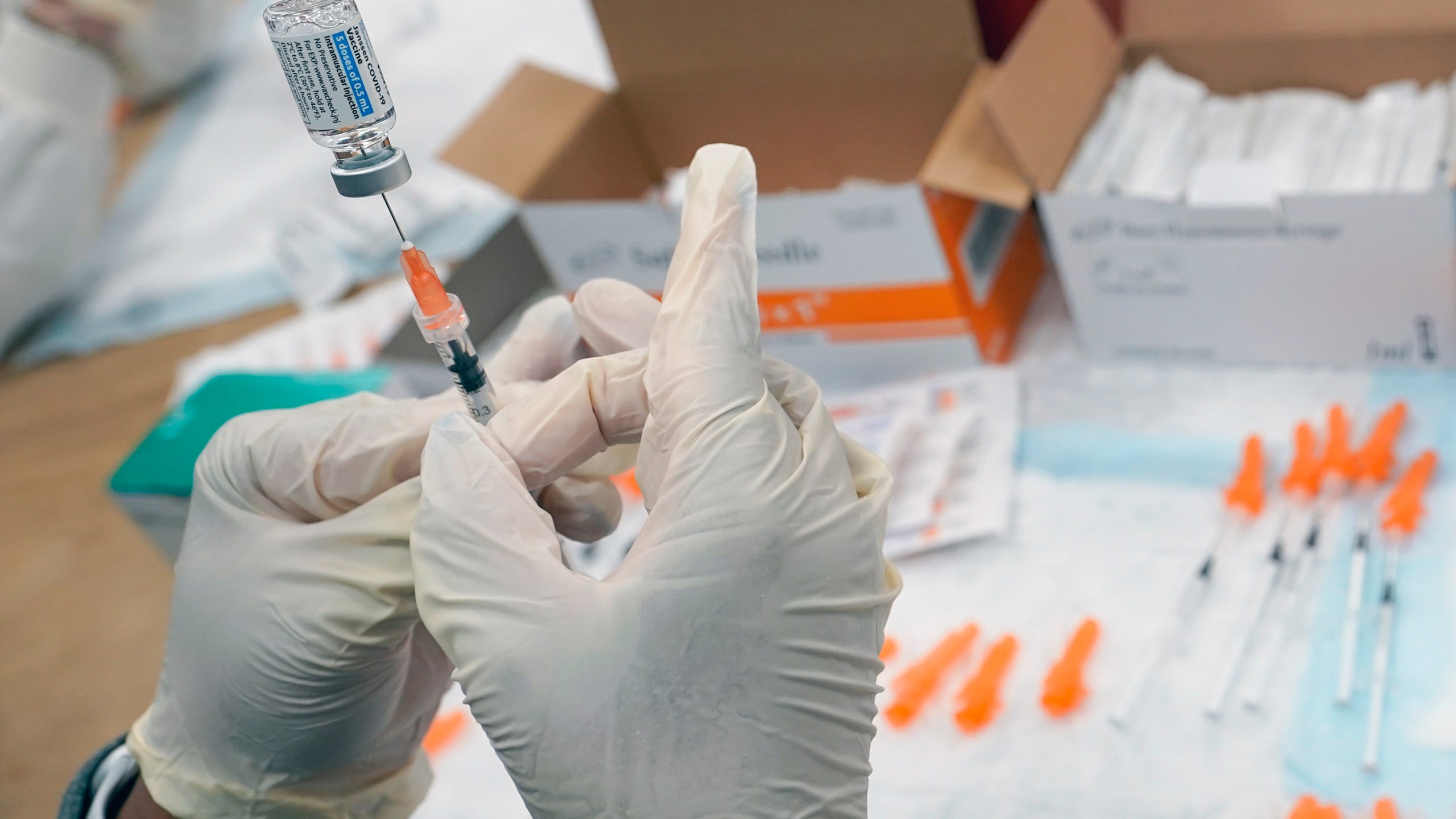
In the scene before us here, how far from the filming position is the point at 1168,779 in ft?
3.32

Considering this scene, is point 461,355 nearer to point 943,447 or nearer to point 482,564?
point 482,564

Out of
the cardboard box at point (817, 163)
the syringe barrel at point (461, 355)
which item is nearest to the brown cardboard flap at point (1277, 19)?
the cardboard box at point (817, 163)

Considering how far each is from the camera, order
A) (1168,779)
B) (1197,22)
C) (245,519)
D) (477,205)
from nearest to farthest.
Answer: (245,519), (1168,779), (1197,22), (477,205)

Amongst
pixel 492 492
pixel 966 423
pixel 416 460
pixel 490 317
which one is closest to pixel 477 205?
pixel 490 317

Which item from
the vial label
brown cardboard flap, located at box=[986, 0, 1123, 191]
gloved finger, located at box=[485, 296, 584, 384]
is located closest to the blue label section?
the vial label

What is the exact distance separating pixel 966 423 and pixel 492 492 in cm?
80

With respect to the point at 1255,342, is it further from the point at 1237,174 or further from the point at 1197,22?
the point at 1197,22

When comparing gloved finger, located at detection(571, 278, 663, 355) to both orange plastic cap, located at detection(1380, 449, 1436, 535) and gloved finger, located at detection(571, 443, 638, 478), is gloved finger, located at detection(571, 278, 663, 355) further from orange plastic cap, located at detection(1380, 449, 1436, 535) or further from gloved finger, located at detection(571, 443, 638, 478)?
orange plastic cap, located at detection(1380, 449, 1436, 535)

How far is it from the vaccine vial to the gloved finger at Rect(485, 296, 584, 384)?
0.23 meters

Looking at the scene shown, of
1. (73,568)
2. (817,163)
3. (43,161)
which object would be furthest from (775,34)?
(43,161)

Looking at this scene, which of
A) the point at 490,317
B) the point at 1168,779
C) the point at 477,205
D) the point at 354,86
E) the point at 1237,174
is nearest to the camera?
the point at 354,86

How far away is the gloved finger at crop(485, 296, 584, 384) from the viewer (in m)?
0.93

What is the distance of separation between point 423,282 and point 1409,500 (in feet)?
3.00

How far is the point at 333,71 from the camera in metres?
0.70
